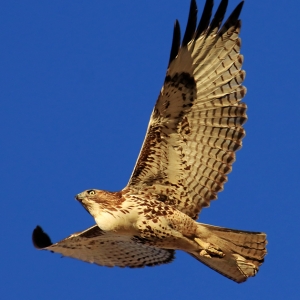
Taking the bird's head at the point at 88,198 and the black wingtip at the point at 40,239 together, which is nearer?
the bird's head at the point at 88,198

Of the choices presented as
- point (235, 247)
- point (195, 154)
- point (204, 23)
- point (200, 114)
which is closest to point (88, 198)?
point (195, 154)

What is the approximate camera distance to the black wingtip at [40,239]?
39.9ft

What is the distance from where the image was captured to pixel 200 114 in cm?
1131

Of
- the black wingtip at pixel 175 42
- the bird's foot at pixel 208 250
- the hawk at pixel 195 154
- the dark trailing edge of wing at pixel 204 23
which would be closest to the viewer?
the black wingtip at pixel 175 42

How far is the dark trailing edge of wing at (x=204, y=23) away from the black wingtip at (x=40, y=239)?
2.95 metres

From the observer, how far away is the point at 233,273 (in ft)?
37.3

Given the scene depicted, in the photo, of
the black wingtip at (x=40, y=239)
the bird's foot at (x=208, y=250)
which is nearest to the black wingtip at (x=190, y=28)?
the bird's foot at (x=208, y=250)

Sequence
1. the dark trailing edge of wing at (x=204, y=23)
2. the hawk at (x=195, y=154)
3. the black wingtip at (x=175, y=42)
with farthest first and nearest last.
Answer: the hawk at (x=195, y=154) → the dark trailing edge of wing at (x=204, y=23) → the black wingtip at (x=175, y=42)

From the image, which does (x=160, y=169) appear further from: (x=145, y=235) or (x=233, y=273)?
(x=233, y=273)

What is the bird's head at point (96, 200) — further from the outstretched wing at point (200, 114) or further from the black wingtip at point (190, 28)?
the black wingtip at point (190, 28)

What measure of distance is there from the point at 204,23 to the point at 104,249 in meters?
3.37

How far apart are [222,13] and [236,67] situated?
0.68 metres

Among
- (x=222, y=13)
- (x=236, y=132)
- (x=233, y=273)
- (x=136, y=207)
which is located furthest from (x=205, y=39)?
(x=233, y=273)

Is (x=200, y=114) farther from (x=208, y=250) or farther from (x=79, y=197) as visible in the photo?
(x=79, y=197)
